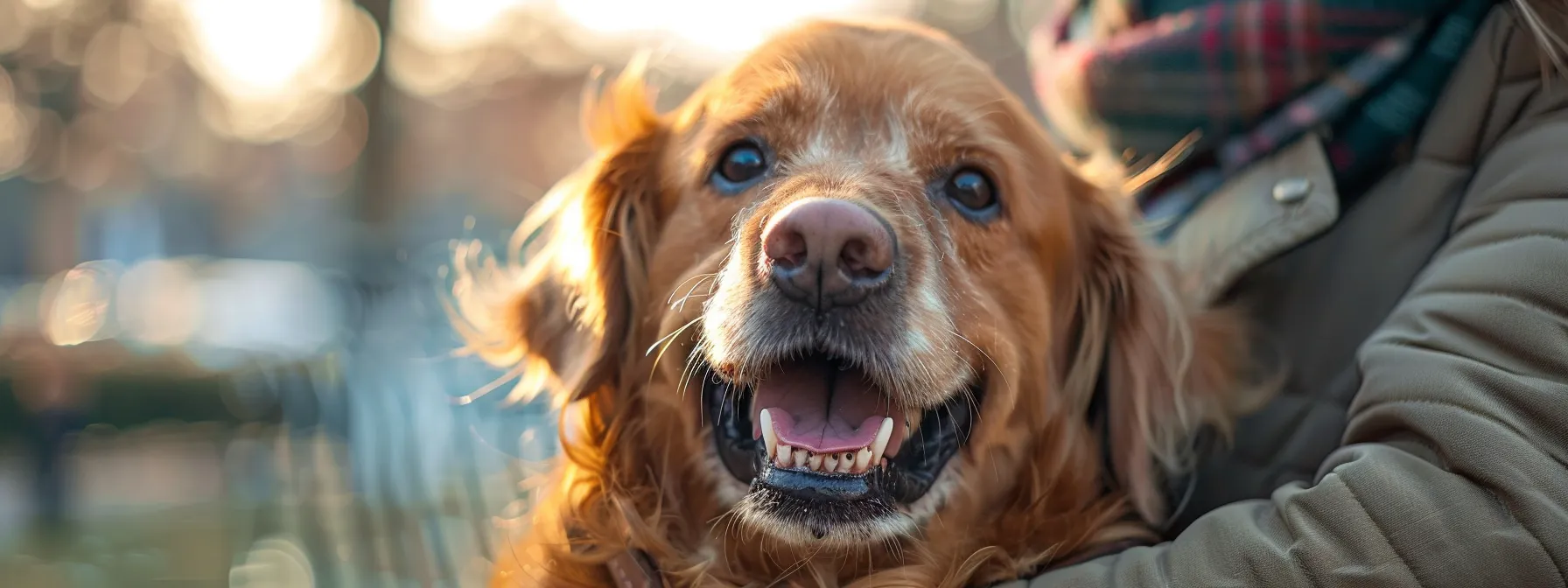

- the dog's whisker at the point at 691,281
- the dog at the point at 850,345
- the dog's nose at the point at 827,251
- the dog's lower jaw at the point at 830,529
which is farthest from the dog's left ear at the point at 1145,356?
the dog's whisker at the point at 691,281

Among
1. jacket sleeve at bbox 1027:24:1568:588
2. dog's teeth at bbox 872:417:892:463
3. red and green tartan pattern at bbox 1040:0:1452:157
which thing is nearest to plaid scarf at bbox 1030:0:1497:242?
red and green tartan pattern at bbox 1040:0:1452:157

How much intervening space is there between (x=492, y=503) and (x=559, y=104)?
21652mm

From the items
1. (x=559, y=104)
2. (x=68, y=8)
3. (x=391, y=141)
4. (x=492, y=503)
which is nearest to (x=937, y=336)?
(x=492, y=503)

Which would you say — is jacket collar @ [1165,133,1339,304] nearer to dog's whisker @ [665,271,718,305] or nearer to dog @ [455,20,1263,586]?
dog @ [455,20,1263,586]

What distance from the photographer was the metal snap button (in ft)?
7.23

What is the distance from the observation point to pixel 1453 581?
1.42 meters

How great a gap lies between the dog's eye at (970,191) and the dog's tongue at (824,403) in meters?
0.50

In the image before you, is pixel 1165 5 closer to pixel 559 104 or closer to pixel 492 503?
pixel 492 503

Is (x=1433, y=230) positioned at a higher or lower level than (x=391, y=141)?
higher

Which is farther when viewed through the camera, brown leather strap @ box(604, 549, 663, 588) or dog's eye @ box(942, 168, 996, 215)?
dog's eye @ box(942, 168, 996, 215)

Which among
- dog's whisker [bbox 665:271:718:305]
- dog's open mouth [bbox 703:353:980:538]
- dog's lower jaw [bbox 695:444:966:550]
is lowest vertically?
dog's lower jaw [bbox 695:444:966:550]

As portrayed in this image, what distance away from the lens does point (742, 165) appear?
2.33 meters

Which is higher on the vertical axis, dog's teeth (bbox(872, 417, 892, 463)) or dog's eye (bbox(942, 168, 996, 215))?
dog's eye (bbox(942, 168, 996, 215))

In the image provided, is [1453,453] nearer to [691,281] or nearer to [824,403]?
[824,403]
